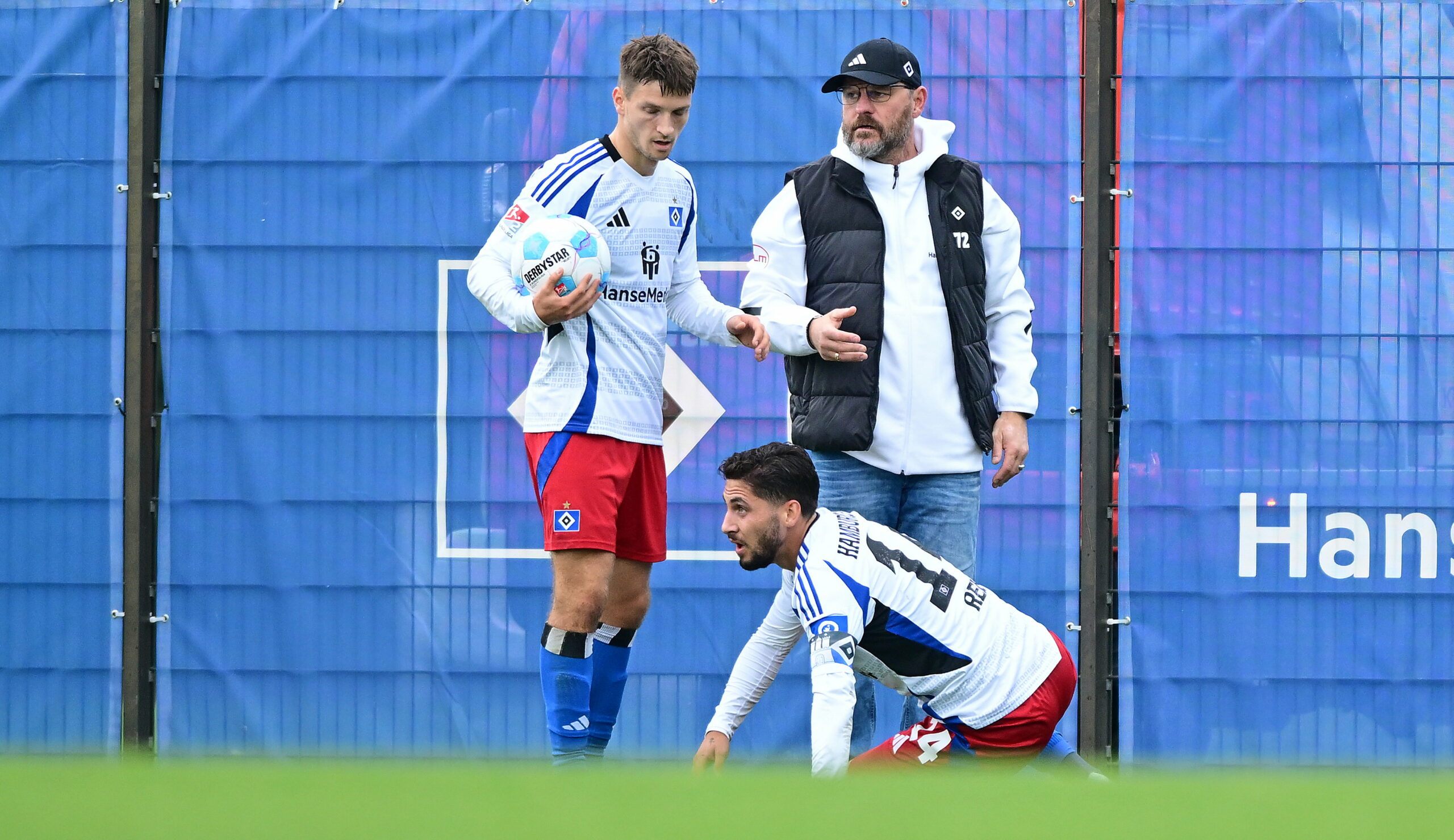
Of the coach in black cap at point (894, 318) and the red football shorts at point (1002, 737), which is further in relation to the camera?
the coach in black cap at point (894, 318)

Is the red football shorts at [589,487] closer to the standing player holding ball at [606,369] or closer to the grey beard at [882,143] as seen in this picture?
the standing player holding ball at [606,369]

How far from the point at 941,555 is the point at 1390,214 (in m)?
2.14

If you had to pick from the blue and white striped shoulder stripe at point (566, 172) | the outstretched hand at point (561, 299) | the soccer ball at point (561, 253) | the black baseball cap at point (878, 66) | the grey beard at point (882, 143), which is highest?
the black baseball cap at point (878, 66)

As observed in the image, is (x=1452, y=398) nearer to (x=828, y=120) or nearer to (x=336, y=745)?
(x=828, y=120)

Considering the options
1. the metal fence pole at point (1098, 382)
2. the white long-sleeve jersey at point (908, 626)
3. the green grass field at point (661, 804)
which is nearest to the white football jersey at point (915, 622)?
the white long-sleeve jersey at point (908, 626)

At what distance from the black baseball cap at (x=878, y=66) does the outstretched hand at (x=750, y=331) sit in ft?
2.03

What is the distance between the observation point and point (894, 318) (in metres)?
3.62

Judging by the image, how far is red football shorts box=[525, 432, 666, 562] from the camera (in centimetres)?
346

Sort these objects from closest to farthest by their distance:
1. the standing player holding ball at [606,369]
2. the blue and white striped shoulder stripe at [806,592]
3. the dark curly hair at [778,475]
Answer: the blue and white striped shoulder stripe at [806,592] → the dark curly hair at [778,475] → the standing player holding ball at [606,369]

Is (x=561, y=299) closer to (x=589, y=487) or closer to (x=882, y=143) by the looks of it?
(x=589, y=487)

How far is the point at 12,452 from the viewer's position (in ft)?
15.6

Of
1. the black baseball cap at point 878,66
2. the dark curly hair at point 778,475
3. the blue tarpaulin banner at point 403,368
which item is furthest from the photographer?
the blue tarpaulin banner at point 403,368

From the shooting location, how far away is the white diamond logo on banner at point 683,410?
4.72 m

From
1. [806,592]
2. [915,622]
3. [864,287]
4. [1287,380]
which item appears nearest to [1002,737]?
[915,622]
